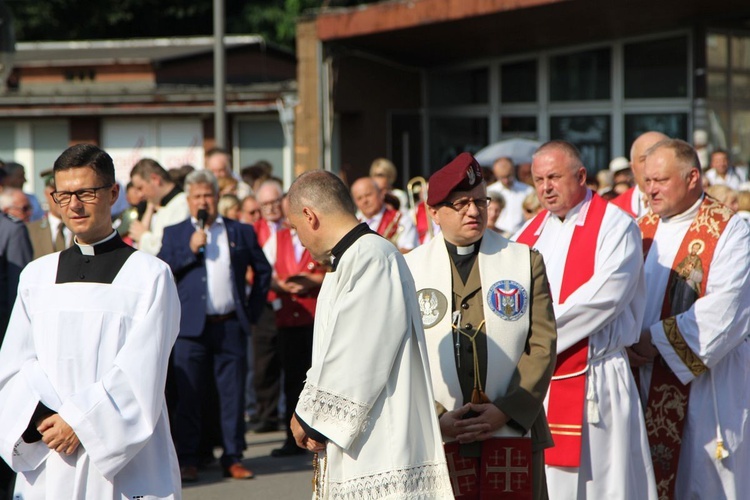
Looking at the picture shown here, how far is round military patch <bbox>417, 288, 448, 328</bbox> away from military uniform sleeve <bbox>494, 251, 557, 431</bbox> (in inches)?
15.4

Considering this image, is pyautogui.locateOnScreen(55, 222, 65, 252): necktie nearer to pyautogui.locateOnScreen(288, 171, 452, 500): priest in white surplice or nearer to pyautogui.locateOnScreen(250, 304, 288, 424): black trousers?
pyautogui.locateOnScreen(250, 304, 288, 424): black trousers

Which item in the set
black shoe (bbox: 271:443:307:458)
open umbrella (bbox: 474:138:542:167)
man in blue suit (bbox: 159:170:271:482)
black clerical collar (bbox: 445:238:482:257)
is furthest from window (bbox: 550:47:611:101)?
black clerical collar (bbox: 445:238:482:257)

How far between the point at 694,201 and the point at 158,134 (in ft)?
57.8

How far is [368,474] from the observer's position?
13.8 feet

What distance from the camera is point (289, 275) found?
32.0 feet

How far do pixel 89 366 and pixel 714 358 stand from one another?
3.35m

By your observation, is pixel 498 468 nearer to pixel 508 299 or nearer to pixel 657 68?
pixel 508 299

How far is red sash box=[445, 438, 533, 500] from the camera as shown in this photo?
4.97m

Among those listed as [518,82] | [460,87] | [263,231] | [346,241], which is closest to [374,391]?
[346,241]

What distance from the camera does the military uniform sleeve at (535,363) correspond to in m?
4.93

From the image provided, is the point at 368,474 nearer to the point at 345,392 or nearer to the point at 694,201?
the point at 345,392

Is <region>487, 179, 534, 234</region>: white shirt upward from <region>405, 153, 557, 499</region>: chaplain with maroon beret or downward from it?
upward

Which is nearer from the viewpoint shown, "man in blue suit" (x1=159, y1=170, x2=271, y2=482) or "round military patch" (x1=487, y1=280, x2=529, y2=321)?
"round military patch" (x1=487, y1=280, x2=529, y2=321)

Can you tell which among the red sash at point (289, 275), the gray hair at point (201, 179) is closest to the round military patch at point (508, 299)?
the gray hair at point (201, 179)
